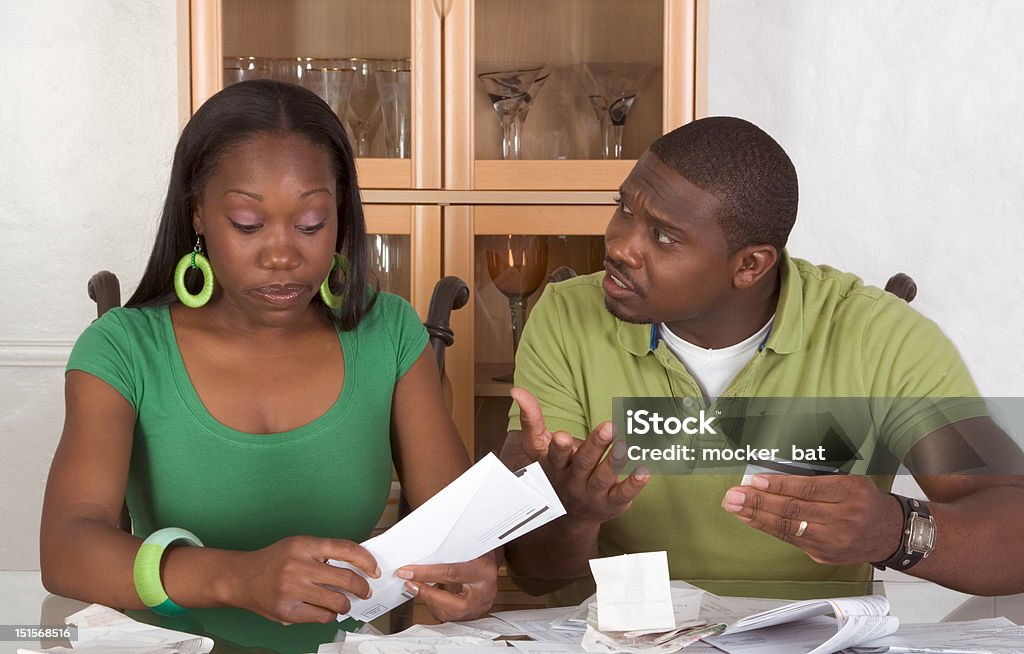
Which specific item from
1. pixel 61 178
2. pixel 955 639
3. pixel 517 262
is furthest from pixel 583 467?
pixel 61 178

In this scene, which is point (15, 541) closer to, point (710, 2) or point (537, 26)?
point (537, 26)

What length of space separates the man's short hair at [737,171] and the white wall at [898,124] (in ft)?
3.04

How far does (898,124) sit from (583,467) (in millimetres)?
1608

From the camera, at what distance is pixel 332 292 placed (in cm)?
153

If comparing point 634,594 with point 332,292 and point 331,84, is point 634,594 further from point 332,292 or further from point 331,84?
point 331,84

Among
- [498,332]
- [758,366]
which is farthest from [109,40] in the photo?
[758,366]

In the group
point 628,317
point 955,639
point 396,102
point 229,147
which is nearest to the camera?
point 955,639

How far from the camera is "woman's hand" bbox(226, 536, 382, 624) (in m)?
1.02

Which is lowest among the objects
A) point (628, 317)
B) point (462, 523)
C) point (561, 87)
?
point (462, 523)

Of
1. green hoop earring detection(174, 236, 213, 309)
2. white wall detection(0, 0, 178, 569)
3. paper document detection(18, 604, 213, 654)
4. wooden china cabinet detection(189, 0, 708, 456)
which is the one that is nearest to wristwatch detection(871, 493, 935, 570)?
paper document detection(18, 604, 213, 654)

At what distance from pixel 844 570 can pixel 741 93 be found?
1.30m

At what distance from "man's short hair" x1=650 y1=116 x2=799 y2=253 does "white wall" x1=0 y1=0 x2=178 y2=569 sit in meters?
1.42

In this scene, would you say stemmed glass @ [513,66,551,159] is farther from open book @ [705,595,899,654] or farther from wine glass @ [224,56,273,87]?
open book @ [705,595,899,654]

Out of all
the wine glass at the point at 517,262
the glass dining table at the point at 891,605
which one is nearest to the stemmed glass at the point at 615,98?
the wine glass at the point at 517,262
